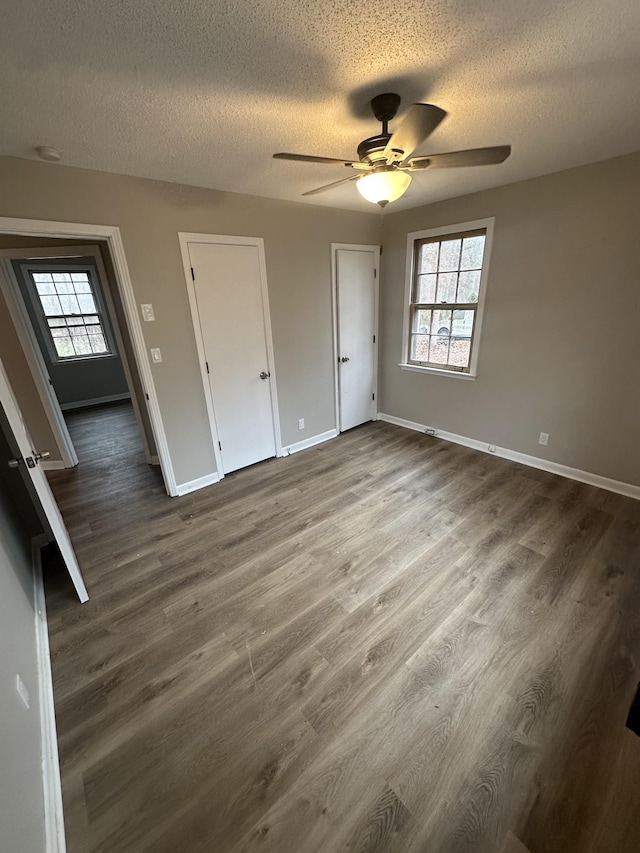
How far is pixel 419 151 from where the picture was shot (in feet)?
7.16

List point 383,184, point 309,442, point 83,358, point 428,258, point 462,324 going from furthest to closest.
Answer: point 83,358
point 309,442
point 428,258
point 462,324
point 383,184

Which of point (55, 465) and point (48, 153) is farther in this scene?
point (55, 465)

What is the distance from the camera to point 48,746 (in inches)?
49.3

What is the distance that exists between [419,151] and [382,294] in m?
1.81

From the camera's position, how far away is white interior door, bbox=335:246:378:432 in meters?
3.60

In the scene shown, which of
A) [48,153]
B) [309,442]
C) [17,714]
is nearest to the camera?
[17,714]

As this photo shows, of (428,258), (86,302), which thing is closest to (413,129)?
(428,258)

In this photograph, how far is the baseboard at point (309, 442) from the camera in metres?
3.66

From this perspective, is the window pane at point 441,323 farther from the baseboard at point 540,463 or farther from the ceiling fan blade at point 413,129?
the ceiling fan blade at point 413,129

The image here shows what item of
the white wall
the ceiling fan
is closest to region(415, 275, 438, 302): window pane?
the ceiling fan

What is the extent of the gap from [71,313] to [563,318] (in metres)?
6.86

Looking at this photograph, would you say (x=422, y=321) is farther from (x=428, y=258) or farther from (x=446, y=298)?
(x=428, y=258)

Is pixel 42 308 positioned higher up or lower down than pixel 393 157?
lower down

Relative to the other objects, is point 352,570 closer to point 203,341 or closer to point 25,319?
point 203,341
